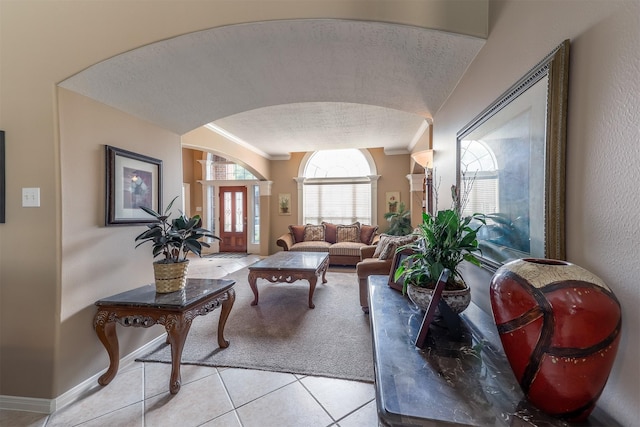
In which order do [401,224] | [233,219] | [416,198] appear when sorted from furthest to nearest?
[233,219] → [416,198] → [401,224]

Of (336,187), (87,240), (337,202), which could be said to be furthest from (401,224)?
(87,240)

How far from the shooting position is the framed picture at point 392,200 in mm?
6352

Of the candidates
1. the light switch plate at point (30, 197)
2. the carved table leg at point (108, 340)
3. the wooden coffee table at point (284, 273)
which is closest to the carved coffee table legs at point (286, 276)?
the wooden coffee table at point (284, 273)

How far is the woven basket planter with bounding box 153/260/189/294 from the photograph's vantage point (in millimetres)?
1875

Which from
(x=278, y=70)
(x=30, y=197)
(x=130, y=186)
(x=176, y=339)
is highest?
(x=278, y=70)

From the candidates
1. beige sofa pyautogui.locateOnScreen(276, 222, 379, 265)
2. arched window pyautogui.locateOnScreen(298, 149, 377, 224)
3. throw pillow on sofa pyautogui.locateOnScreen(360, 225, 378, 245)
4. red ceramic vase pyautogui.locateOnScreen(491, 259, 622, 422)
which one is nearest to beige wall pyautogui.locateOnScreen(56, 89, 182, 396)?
red ceramic vase pyautogui.locateOnScreen(491, 259, 622, 422)

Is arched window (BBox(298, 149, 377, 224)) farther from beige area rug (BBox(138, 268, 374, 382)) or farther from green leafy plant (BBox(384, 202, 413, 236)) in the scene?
beige area rug (BBox(138, 268, 374, 382))

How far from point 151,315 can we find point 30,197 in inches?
41.8

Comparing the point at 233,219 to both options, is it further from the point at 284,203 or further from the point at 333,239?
the point at 333,239

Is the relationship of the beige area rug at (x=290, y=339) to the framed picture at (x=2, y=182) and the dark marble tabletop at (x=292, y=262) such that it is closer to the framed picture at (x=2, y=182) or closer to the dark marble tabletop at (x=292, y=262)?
the dark marble tabletop at (x=292, y=262)

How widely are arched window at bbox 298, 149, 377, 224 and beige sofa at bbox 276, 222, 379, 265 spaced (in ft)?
1.83

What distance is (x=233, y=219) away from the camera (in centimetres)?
759

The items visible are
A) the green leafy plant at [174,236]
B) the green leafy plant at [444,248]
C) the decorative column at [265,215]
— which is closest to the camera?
the green leafy plant at [444,248]

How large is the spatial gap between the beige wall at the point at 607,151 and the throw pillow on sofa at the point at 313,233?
17.7 feet
